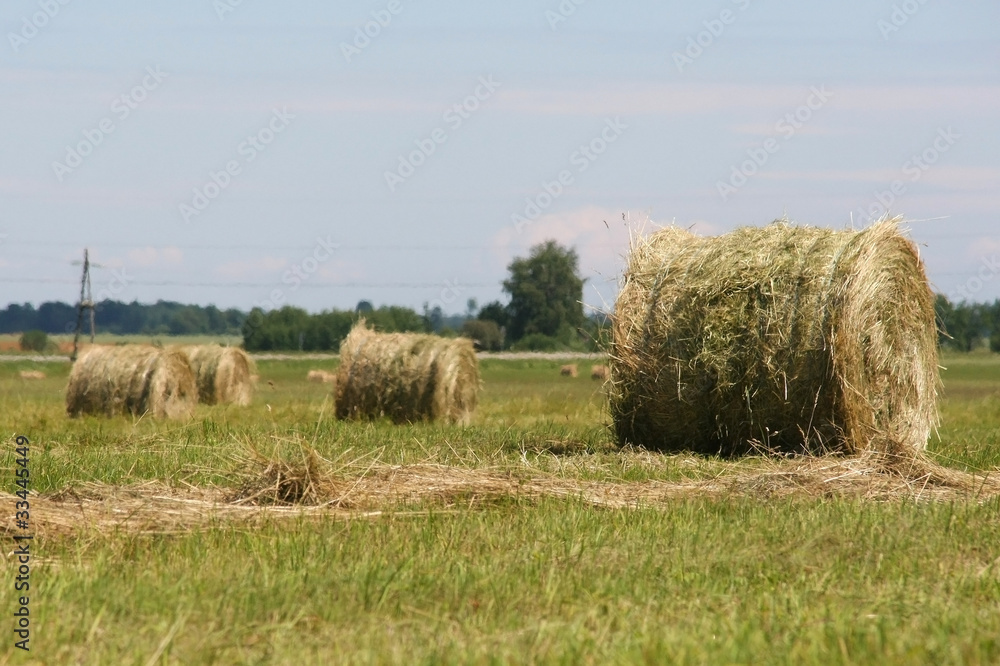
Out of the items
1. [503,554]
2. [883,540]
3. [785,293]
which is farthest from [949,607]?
[785,293]

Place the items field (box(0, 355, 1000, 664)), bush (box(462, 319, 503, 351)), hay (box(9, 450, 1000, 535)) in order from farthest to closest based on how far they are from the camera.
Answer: bush (box(462, 319, 503, 351)) < hay (box(9, 450, 1000, 535)) < field (box(0, 355, 1000, 664))

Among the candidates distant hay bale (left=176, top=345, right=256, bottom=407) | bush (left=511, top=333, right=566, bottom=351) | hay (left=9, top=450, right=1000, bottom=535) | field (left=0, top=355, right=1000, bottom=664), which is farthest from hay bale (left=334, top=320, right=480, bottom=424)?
bush (left=511, top=333, right=566, bottom=351)

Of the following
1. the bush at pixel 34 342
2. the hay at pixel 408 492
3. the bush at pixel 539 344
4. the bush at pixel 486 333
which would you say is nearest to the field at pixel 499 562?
the hay at pixel 408 492

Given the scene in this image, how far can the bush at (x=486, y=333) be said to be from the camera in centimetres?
8769

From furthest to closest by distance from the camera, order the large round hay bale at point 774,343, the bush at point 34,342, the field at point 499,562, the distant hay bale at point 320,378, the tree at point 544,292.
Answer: the tree at point 544,292
the bush at point 34,342
the distant hay bale at point 320,378
the large round hay bale at point 774,343
the field at point 499,562

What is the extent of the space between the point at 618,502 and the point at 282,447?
4.34 metres

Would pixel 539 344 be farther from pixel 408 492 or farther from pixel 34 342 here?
pixel 408 492

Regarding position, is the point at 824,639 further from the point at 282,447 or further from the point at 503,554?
the point at 282,447

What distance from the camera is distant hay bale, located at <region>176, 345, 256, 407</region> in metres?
24.8

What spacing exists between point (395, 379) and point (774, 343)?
7.57m

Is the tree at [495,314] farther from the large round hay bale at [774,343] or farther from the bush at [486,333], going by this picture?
the large round hay bale at [774,343]

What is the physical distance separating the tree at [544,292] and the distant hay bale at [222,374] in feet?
213

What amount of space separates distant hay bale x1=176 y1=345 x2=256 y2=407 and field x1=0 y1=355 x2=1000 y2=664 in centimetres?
1371

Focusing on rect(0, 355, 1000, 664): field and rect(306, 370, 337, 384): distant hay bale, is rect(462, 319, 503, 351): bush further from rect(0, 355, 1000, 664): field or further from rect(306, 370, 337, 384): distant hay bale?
rect(0, 355, 1000, 664): field
